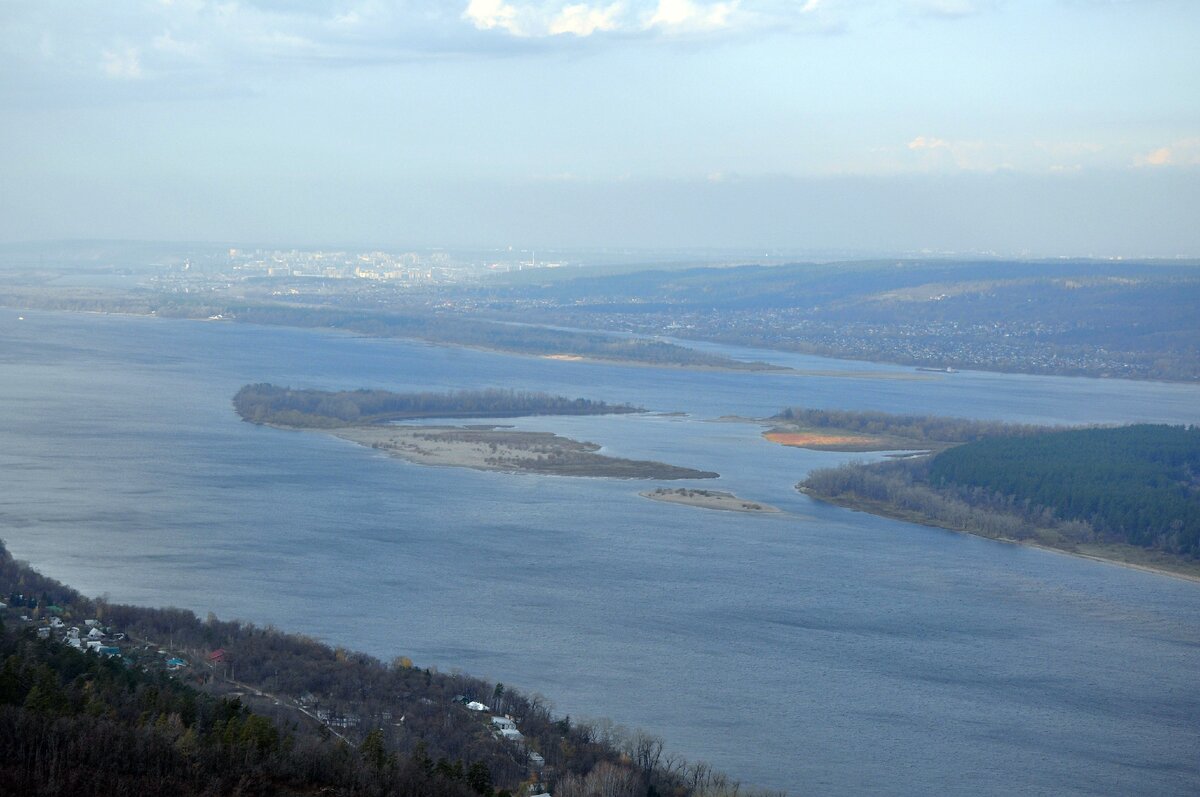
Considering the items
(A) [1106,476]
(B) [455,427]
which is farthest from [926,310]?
(A) [1106,476]

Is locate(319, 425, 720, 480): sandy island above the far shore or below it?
above

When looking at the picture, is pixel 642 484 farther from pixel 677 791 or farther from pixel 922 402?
pixel 922 402

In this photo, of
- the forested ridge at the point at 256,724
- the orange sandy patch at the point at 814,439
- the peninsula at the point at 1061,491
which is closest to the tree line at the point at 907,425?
the orange sandy patch at the point at 814,439

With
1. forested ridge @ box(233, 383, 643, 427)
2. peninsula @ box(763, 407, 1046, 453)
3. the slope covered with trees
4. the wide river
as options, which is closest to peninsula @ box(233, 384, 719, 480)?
forested ridge @ box(233, 383, 643, 427)

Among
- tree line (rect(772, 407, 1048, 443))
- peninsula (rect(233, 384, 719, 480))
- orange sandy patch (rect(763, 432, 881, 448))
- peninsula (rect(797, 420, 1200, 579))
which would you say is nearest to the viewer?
peninsula (rect(797, 420, 1200, 579))

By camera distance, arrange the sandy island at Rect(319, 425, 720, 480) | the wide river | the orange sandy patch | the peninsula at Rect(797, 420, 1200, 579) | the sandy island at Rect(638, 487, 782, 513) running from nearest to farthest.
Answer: the wide river → the peninsula at Rect(797, 420, 1200, 579) → the sandy island at Rect(638, 487, 782, 513) → the sandy island at Rect(319, 425, 720, 480) → the orange sandy patch

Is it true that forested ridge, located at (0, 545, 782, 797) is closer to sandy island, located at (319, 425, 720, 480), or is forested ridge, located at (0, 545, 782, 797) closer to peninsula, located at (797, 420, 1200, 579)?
peninsula, located at (797, 420, 1200, 579)

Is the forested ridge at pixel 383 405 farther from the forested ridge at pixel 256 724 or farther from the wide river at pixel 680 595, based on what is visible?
the forested ridge at pixel 256 724
